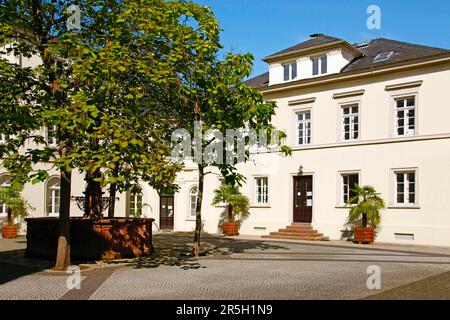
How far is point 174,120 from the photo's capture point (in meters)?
14.6

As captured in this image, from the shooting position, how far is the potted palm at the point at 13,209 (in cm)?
2431

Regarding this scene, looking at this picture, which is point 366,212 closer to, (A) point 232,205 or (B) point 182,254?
(A) point 232,205

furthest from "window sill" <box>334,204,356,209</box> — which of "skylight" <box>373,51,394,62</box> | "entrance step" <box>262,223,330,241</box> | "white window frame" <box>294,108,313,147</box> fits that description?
"skylight" <box>373,51,394,62</box>

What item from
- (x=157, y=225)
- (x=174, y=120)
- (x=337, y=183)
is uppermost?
(x=174, y=120)

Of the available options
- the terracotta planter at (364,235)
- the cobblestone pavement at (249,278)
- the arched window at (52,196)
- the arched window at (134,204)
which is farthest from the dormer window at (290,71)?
the arched window at (52,196)

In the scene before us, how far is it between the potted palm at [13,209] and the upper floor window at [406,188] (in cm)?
1699

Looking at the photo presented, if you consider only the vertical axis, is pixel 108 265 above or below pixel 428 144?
below

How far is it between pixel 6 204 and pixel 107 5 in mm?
15803

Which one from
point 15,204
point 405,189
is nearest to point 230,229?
point 405,189

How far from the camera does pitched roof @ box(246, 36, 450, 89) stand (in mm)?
22281
